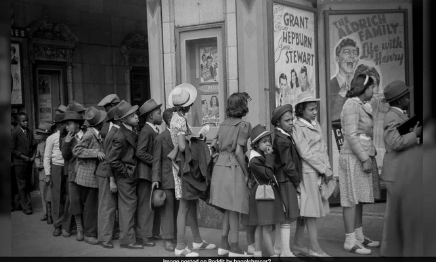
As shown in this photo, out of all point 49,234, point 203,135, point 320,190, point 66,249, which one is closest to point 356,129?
point 320,190

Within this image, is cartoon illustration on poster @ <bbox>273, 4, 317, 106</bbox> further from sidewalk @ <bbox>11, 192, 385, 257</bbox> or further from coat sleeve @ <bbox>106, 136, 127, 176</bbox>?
coat sleeve @ <bbox>106, 136, 127, 176</bbox>

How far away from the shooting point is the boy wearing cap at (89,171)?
7031 mm

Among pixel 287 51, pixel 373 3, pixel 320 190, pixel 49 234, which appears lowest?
pixel 49 234

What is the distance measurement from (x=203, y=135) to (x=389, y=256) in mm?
2575

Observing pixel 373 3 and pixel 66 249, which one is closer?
pixel 66 249

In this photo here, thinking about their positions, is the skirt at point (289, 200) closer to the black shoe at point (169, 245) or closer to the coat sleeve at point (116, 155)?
the black shoe at point (169, 245)

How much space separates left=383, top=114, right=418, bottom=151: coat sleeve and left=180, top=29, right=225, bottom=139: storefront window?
2694mm

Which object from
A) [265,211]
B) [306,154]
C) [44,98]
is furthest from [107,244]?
[44,98]

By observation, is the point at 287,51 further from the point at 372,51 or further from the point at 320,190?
the point at 320,190

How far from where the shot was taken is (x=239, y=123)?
5.98 meters

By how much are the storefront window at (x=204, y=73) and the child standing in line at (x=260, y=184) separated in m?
2.06

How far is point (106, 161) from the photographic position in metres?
6.75

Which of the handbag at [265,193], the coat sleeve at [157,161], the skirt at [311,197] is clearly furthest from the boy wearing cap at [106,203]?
the skirt at [311,197]

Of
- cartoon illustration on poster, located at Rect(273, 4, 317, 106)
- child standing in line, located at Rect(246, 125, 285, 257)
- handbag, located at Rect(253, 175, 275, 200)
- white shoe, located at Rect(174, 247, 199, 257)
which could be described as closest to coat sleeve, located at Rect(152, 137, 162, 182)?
white shoe, located at Rect(174, 247, 199, 257)
